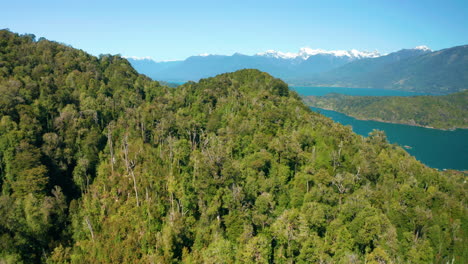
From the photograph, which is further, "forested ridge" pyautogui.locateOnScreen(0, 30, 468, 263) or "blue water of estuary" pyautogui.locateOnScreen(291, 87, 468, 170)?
"blue water of estuary" pyautogui.locateOnScreen(291, 87, 468, 170)

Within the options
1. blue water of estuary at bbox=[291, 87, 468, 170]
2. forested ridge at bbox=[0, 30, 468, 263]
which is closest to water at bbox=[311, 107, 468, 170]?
blue water of estuary at bbox=[291, 87, 468, 170]

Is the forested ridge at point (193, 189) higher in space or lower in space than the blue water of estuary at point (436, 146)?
higher

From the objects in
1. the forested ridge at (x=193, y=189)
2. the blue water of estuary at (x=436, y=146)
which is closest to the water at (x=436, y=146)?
the blue water of estuary at (x=436, y=146)

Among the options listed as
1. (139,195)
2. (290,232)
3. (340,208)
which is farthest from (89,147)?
(340,208)

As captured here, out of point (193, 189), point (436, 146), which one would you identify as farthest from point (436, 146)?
point (193, 189)

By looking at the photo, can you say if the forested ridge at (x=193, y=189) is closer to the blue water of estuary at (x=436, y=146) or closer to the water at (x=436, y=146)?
the blue water of estuary at (x=436, y=146)

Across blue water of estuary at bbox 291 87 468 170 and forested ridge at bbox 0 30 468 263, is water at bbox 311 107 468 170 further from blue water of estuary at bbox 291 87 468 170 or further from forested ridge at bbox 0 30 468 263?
forested ridge at bbox 0 30 468 263

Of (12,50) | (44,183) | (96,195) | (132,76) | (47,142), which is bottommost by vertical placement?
(96,195)

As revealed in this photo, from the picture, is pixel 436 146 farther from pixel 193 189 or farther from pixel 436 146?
pixel 193 189

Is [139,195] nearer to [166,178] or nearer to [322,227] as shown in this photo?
[166,178]
